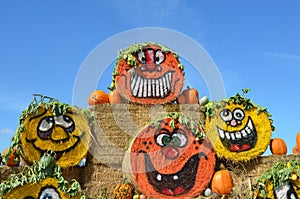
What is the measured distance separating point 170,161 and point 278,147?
7.31ft

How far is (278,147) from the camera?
8367 millimetres

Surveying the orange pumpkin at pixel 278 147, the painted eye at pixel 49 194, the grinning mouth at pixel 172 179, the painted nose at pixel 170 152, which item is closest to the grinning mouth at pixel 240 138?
the orange pumpkin at pixel 278 147

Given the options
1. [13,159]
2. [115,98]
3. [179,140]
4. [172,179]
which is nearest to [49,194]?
[13,159]

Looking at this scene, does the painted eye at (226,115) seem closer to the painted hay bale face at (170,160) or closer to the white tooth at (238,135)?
the white tooth at (238,135)

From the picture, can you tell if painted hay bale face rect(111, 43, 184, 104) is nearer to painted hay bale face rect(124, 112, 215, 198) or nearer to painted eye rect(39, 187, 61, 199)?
painted hay bale face rect(124, 112, 215, 198)

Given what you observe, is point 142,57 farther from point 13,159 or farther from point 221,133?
point 13,159

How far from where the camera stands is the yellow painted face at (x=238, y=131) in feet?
26.6

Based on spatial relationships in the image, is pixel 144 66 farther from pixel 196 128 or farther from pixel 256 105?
pixel 256 105

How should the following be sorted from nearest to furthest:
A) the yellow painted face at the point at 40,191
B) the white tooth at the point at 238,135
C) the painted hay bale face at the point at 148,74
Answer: the yellow painted face at the point at 40,191 < the white tooth at the point at 238,135 < the painted hay bale face at the point at 148,74

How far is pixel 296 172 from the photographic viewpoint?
22.6ft

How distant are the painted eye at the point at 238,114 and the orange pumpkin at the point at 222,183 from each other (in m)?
1.26

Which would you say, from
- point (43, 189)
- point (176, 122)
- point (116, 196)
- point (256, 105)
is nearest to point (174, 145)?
point (176, 122)

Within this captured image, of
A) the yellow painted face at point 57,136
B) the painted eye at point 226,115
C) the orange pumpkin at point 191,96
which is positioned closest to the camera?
the yellow painted face at point 57,136

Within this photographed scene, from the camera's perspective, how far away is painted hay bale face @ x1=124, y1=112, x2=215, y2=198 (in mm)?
7465
